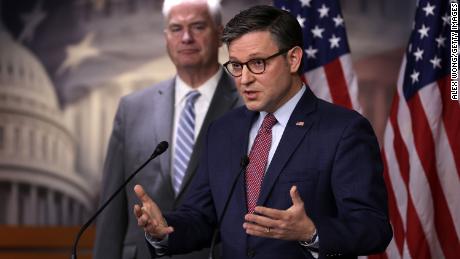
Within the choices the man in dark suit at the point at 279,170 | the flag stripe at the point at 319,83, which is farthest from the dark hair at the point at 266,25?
the flag stripe at the point at 319,83

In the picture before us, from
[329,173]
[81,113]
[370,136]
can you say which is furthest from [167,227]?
[81,113]

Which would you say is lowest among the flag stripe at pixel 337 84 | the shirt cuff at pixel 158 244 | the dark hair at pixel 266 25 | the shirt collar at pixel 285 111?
the shirt cuff at pixel 158 244

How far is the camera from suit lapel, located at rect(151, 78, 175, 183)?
10.2 ft

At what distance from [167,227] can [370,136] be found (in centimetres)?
62

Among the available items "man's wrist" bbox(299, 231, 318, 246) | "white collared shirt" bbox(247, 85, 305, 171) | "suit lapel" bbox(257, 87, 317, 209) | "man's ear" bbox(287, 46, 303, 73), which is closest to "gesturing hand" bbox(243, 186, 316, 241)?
"man's wrist" bbox(299, 231, 318, 246)

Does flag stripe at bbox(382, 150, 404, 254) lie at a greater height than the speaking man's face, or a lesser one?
lesser

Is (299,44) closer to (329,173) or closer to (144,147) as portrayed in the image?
(329,173)

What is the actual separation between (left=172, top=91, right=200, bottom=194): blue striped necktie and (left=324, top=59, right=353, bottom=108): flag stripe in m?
0.74

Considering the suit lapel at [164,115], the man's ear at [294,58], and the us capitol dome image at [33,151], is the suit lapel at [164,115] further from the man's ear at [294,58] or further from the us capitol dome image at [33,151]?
the us capitol dome image at [33,151]

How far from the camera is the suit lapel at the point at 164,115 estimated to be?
10.2 feet

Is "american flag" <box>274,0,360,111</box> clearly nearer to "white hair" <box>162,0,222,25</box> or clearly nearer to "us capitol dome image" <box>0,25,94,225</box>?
"white hair" <box>162,0,222,25</box>

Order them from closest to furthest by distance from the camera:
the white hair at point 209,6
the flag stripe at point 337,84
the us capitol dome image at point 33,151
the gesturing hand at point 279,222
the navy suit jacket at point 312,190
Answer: the gesturing hand at point 279,222 < the navy suit jacket at point 312,190 < the white hair at point 209,6 < the flag stripe at point 337,84 < the us capitol dome image at point 33,151

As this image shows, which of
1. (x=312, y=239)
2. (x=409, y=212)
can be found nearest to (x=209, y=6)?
(x=409, y=212)

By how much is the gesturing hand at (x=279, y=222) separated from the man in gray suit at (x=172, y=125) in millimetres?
1101
